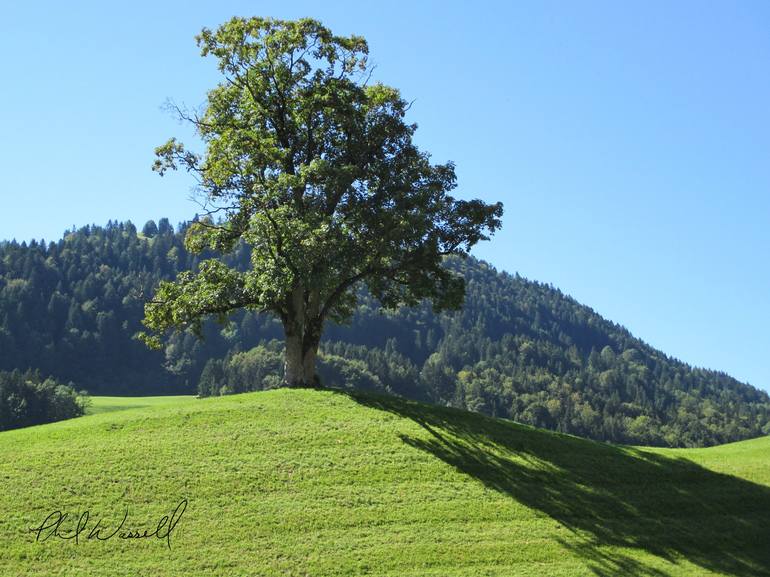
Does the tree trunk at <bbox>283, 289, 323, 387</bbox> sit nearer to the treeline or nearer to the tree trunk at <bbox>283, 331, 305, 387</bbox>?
the tree trunk at <bbox>283, 331, 305, 387</bbox>

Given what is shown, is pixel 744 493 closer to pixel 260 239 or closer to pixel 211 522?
pixel 211 522

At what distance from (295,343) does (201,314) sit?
6.50 m

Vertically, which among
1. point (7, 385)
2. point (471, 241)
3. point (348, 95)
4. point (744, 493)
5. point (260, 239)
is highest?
point (348, 95)

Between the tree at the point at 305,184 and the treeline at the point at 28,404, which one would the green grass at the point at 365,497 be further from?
the treeline at the point at 28,404

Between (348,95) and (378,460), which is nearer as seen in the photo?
(378,460)

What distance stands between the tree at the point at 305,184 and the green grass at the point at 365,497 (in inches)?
323

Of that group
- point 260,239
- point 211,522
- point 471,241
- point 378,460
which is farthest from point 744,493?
point 260,239

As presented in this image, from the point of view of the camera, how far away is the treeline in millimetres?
164375

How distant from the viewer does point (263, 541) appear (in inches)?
1153

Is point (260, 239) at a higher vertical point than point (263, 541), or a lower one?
higher
